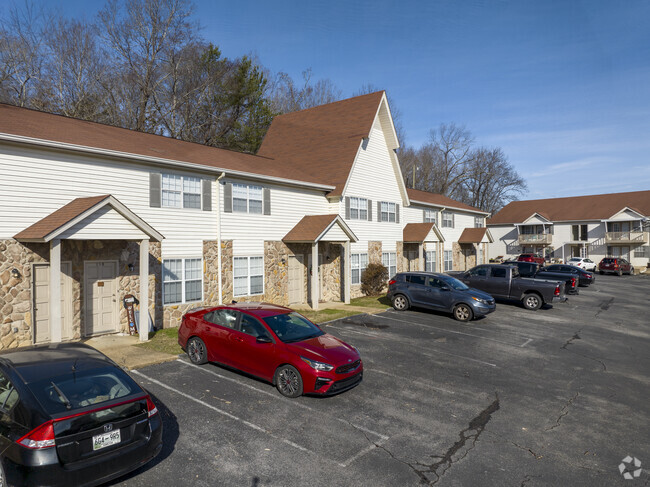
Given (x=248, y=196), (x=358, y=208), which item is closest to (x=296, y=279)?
(x=248, y=196)

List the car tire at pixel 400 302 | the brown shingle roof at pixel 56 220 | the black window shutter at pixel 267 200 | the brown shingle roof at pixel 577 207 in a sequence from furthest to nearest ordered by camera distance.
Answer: the brown shingle roof at pixel 577 207
the car tire at pixel 400 302
the black window shutter at pixel 267 200
the brown shingle roof at pixel 56 220

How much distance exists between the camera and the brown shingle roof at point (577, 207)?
46.4 m

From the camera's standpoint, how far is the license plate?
15.4 feet

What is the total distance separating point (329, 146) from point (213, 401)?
1773 cm

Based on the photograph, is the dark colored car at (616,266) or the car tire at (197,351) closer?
the car tire at (197,351)

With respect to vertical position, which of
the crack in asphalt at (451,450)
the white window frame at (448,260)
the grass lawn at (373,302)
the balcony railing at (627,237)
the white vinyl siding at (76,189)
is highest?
the white vinyl siding at (76,189)

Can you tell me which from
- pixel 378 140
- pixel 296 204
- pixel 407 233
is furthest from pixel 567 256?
pixel 296 204

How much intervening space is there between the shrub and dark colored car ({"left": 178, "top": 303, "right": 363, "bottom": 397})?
12582mm

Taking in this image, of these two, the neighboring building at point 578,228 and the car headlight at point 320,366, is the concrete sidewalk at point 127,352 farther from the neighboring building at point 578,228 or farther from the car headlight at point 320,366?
the neighboring building at point 578,228

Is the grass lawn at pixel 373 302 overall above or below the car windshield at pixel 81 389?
below

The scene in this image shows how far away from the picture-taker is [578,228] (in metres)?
47.8

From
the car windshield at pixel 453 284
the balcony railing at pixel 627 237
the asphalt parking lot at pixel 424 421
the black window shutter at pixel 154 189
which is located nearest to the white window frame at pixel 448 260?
the car windshield at pixel 453 284

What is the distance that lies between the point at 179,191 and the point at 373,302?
10787 mm

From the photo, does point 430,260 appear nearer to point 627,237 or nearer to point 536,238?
point 536,238
